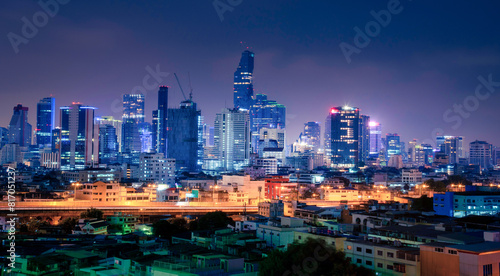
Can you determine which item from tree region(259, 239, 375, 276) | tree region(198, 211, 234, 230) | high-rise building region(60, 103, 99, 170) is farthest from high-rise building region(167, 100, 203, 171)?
tree region(259, 239, 375, 276)

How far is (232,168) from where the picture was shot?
344ft

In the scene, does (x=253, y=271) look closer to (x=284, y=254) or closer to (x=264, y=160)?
(x=284, y=254)

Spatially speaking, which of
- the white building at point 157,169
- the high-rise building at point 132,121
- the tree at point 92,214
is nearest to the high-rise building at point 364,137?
the high-rise building at point 132,121

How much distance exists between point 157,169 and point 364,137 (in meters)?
87.9

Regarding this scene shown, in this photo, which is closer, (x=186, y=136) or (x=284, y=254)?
(x=284, y=254)

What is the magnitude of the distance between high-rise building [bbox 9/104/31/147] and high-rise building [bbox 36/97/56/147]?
265 centimetres

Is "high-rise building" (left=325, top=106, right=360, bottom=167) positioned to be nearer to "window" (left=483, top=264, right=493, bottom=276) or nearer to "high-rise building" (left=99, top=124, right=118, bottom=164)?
"high-rise building" (left=99, top=124, right=118, bottom=164)

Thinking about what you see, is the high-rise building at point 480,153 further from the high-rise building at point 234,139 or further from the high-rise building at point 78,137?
the high-rise building at point 78,137

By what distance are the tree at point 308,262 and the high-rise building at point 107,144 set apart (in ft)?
314

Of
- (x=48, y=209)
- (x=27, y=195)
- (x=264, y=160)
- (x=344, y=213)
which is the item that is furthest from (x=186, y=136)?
(x=344, y=213)

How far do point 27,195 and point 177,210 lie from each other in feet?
37.8

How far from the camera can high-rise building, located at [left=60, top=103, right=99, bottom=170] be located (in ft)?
282

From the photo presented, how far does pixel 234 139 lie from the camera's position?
106m

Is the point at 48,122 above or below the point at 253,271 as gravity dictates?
above
